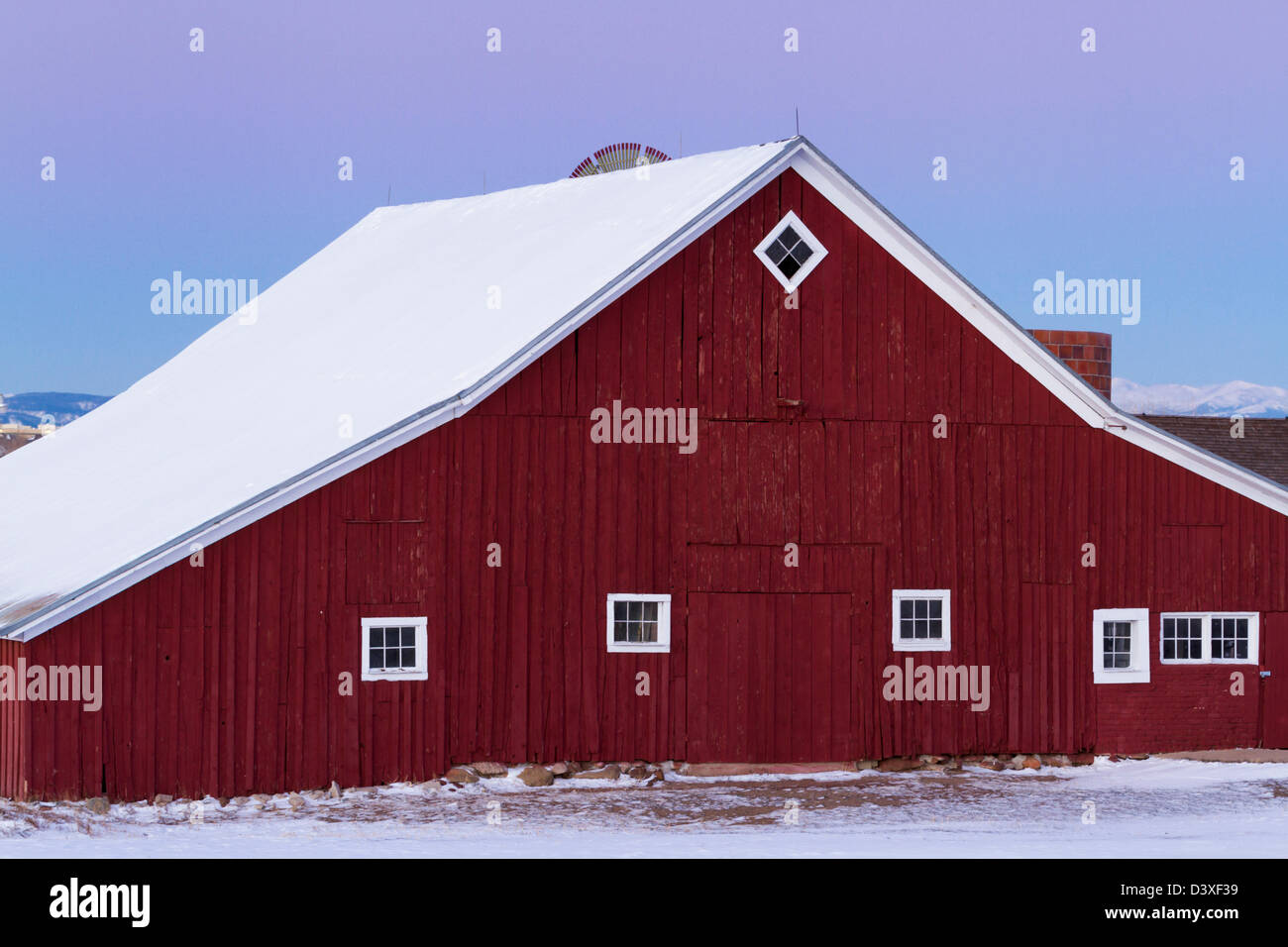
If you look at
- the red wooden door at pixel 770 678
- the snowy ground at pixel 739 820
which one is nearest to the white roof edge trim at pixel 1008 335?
the snowy ground at pixel 739 820

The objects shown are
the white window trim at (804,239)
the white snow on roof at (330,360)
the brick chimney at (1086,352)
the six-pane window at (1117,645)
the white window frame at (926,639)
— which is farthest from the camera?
the brick chimney at (1086,352)

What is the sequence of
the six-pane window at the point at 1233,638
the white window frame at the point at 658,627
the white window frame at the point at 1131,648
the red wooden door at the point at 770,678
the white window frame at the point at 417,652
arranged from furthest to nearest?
the six-pane window at the point at 1233,638, the white window frame at the point at 1131,648, the red wooden door at the point at 770,678, the white window frame at the point at 658,627, the white window frame at the point at 417,652

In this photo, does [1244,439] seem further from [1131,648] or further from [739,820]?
[739,820]

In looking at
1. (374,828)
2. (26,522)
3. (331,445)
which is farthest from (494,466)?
(26,522)

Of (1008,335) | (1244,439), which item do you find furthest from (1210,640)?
(1244,439)

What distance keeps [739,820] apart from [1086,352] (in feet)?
36.9

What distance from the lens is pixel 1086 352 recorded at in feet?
91.2

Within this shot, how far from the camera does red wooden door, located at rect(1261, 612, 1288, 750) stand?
2462cm

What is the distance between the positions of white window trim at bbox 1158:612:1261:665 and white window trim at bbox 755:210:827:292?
642cm

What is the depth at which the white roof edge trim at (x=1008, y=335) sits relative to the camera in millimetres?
23062

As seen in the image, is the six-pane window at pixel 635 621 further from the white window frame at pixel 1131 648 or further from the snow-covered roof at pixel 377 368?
the white window frame at pixel 1131 648

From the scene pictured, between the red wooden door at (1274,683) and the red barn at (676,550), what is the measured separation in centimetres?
5

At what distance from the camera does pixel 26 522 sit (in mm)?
26578

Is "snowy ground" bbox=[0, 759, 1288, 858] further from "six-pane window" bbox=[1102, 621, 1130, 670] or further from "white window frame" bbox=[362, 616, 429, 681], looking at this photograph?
"six-pane window" bbox=[1102, 621, 1130, 670]
